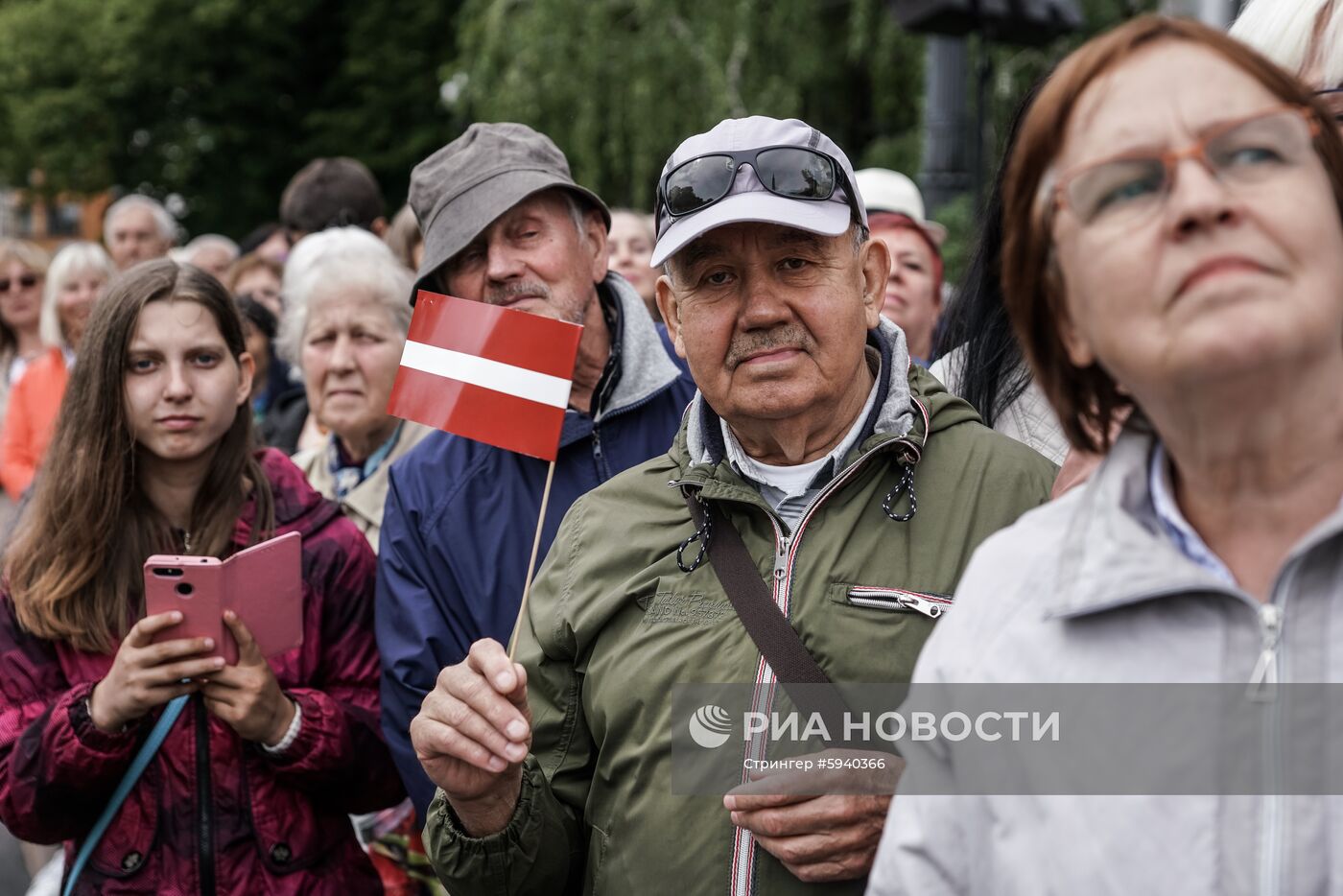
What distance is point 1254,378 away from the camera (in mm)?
1430

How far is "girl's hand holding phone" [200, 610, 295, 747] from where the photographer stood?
3059mm

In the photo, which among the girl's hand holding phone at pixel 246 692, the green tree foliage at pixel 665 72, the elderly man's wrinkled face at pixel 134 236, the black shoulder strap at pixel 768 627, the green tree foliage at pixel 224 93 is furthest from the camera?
the green tree foliage at pixel 224 93

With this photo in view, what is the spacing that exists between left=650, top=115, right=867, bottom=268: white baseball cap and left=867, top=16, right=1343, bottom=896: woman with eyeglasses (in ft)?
2.70

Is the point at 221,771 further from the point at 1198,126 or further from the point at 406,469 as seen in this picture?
the point at 1198,126

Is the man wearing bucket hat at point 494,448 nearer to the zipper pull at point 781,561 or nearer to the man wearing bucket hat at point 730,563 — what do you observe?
the man wearing bucket hat at point 730,563

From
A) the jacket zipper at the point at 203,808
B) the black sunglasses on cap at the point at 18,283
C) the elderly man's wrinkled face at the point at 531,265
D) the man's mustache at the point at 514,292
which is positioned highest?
the black sunglasses on cap at the point at 18,283

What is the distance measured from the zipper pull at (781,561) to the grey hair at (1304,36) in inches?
43.5

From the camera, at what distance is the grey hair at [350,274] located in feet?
14.7

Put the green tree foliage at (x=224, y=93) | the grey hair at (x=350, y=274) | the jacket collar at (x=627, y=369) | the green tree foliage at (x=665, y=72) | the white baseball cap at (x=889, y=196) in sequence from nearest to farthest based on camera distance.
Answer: the jacket collar at (x=627, y=369)
the grey hair at (x=350, y=274)
the white baseball cap at (x=889, y=196)
the green tree foliage at (x=665, y=72)
the green tree foliage at (x=224, y=93)

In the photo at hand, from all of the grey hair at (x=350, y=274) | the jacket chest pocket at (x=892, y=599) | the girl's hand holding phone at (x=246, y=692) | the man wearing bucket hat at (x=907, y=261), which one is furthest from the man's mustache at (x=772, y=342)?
the man wearing bucket hat at (x=907, y=261)

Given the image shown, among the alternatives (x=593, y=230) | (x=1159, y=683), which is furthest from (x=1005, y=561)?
(x=593, y=230)

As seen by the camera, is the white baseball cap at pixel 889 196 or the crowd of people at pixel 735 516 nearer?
the crowd of people at pixel 735 516

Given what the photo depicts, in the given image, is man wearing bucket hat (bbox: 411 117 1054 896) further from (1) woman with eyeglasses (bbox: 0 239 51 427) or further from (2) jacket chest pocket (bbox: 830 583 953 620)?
(1) woman with eyeglasses (bbox: 0 239 51 427)

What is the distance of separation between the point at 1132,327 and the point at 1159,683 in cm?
37
